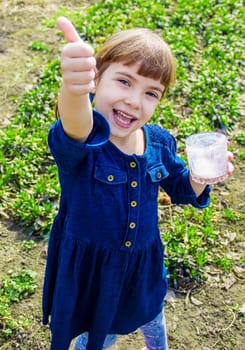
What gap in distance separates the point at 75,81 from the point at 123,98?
424mm

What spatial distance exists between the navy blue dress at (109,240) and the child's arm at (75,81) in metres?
0.17

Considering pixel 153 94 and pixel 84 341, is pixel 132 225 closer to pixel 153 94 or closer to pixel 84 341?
pixel 153 94

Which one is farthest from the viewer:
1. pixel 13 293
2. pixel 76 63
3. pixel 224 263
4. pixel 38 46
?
pixel 38 46

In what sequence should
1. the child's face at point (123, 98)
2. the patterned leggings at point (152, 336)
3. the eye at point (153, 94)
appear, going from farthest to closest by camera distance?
the patterned leggings at point (152, 336), the eye at point (153, 94), the child's face at point (123, 98)

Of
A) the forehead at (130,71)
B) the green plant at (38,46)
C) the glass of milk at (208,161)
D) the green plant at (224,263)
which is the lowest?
the green plant at (224,263)

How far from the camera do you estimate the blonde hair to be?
6.94 feet

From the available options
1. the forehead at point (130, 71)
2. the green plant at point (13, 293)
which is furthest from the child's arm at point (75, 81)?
the green plant at point (13, 293)

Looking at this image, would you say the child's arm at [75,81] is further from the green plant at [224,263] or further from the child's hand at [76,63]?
the green plant at [224,263]

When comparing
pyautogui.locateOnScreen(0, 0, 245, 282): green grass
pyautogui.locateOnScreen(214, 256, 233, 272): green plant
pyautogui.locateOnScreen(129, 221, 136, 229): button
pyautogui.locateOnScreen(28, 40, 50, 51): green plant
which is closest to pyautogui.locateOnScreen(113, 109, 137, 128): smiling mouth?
pyautogui.locateOnScreen(129, 221, 136, 229): button

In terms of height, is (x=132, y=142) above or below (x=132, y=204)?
above

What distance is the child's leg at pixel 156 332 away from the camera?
8.83 feet

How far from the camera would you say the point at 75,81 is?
1.65m

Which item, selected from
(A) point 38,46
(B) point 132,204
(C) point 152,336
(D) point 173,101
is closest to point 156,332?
(C) point 152,336

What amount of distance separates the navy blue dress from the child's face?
0.10 metres
